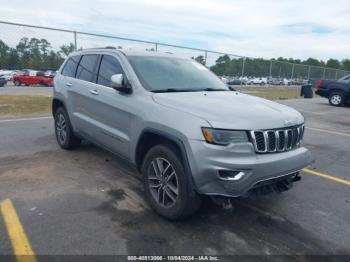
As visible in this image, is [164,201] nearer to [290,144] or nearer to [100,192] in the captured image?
[100,192]

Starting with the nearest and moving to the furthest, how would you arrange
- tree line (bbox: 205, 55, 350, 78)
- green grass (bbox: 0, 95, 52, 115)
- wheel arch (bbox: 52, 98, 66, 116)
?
1. wheel arch (bbox: 52, 98, 66, 116)
2. green grass (bbox: 0, 95, 52, 115)
3. tree line (bbox: 205, 55, 350, 78)

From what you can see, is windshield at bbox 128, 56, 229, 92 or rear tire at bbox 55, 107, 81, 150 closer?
windshield at bbox 128, 56, 229, 92

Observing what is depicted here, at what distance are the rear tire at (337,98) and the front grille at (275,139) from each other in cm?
1490

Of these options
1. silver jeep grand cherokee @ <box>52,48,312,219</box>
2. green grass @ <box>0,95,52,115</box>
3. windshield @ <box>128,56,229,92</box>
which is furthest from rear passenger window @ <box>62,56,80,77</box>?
green grass @ <box>0,95,52,115</box>

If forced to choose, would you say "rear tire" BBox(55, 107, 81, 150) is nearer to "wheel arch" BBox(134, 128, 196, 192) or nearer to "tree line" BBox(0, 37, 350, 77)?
"wheel arch" BBox(134, 128, 196, 192)

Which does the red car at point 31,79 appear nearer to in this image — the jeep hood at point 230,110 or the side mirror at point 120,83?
the side mirror at point 120,83

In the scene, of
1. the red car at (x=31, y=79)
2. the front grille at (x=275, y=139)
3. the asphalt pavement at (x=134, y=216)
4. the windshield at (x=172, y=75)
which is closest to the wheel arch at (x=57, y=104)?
the asphalt pavement at (x=134, y=216)

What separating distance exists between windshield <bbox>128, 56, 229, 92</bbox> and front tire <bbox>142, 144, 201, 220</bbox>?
2.87 ft

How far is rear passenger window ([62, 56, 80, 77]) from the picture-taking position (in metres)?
5.79

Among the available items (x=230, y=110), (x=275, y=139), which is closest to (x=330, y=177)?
(x=275, y=139)

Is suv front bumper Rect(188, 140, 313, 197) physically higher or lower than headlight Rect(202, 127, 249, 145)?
lower

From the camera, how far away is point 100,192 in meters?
4.32

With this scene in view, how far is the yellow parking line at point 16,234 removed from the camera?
9.63 ft

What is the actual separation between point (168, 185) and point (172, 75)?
163cm
